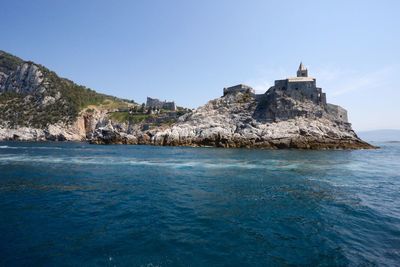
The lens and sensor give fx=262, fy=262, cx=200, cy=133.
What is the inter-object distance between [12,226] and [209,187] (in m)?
13.6

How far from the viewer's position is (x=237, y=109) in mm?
91188

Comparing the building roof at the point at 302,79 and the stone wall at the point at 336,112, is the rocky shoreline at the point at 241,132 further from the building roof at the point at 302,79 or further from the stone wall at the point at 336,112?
the building roof at the point at 302,79

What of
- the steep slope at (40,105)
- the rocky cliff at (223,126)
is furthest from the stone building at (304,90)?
the steep slope at (40,105)

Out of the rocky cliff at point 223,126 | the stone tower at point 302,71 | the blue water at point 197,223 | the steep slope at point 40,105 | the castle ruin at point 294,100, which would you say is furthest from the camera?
the steep slope at point 40,105

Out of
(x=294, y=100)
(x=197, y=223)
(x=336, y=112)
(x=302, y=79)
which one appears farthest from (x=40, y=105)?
(x=197, y=223)

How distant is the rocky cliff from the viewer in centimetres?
7500

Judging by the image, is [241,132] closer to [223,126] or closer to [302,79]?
[223,126]

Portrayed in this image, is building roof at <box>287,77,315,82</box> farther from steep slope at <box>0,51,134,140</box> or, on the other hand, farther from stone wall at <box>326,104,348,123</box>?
steep slope at <box>0,51,134,140</box>

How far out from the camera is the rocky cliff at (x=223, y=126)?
75.0m

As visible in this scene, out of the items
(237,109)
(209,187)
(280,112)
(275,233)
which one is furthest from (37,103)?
(275,233)

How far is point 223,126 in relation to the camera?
85.6 metres

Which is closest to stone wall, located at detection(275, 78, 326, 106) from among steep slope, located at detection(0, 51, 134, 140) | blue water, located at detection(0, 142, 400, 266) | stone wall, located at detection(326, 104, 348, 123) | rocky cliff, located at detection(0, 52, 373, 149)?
rocky cliff, located at detection(0, 52, 373, 149)

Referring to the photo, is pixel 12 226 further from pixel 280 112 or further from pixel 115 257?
pixel 280 112

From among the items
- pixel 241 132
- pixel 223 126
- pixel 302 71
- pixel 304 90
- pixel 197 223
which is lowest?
pixel 197 223
